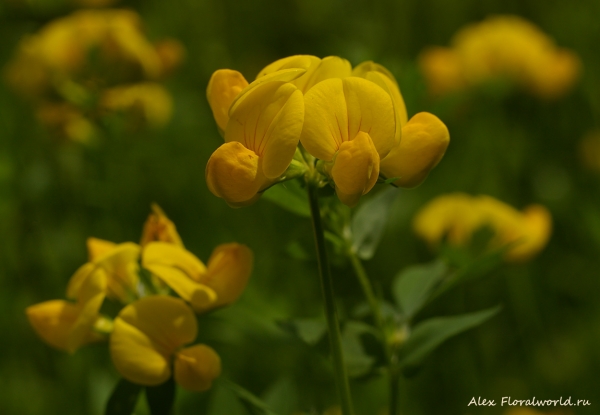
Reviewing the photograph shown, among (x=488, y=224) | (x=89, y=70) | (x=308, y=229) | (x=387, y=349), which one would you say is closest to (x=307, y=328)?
(x=387, y=349)

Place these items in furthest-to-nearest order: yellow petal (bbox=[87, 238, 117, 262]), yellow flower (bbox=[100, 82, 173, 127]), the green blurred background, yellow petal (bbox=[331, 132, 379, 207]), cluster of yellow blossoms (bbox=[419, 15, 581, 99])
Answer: cluster of yellow blossoms (bbox=[419, 15, 581, 99]) < yellow flower (bbox=[100, 82, 173, 127]) < the green blurred background < yellow petal (bbox=[87, 238, 117, 262]) < yellow petal (bbox=[331, 132, 379, 207])

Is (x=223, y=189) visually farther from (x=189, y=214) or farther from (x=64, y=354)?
(x=189, y=214)

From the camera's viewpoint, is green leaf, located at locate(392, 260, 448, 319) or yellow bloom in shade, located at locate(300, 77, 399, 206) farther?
green leaf, located at locate(392, 260, 448, 319)

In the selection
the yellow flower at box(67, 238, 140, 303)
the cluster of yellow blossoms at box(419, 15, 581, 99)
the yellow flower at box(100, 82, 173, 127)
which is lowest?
the yellow flower at box(67, 238, 140, 303)

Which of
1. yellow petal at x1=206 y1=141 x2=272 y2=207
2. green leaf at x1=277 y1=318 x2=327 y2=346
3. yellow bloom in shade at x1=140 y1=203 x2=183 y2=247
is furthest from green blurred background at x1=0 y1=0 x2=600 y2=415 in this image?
yellow petal at x1=206 y1=141 x2=272 y2=207

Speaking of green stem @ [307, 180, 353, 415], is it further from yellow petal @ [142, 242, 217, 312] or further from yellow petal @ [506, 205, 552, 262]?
yellow petal @ [506, 205, 552, 262]

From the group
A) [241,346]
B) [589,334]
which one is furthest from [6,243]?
[589,334]

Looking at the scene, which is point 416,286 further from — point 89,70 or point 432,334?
point 89,70
